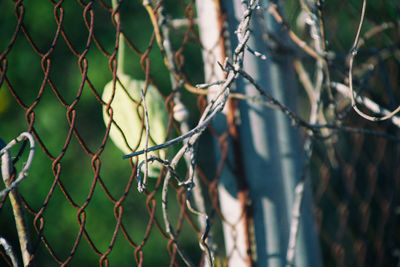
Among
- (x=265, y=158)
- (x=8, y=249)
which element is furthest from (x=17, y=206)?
(x=265, y=158)

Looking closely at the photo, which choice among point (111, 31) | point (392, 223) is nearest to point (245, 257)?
point (392, 223)

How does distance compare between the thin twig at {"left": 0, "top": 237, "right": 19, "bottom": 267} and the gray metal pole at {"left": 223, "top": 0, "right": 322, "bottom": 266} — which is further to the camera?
the gray metal pole at {"left": 223, "top": 0, "right": 322, "bottom": 266}

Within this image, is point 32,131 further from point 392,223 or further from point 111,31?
point 111,31

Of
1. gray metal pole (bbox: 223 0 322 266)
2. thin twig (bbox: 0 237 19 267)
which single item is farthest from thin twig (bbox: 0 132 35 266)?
gray metal pole (bbox: 223 0 322 266)

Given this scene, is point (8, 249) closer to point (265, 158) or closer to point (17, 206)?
point (17, 206)

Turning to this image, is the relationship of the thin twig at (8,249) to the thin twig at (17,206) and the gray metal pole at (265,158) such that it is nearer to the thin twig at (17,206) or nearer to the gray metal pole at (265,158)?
the thin twig at (17,206)

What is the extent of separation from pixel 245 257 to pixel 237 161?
0.15 meters

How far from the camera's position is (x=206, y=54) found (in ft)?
1.96

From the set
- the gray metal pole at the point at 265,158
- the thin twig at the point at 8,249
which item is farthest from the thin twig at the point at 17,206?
the gray metal pole at the point at 265,158

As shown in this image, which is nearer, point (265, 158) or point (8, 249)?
point (8, 249)

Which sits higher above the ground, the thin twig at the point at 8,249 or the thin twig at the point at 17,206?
the thin twig at the point at 17,206

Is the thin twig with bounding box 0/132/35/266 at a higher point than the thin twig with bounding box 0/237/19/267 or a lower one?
higher

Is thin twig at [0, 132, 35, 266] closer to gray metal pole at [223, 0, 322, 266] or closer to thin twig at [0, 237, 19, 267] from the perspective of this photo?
thin twig at [0, 237, 19, 267]

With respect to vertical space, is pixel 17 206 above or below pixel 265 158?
below
